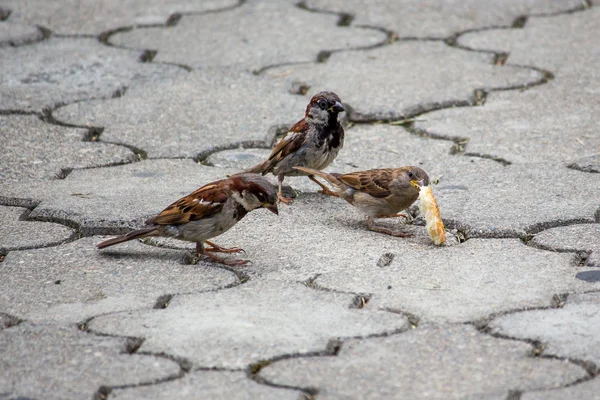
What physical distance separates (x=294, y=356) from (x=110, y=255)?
1.21 m

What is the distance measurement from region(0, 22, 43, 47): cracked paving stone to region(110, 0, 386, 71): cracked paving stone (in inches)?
23.0

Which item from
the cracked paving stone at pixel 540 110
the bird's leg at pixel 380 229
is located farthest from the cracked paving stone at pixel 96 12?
the bird's leg at pixel 380 229

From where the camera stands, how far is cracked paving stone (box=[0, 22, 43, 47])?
6.98 metres

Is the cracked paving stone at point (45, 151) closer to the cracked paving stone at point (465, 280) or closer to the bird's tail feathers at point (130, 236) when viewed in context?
the bird's tail feathers at point (130, 236)

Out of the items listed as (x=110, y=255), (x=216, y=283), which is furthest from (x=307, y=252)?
(x=110, y=255)

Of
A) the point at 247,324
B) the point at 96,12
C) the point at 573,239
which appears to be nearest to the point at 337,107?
the point at 573,239

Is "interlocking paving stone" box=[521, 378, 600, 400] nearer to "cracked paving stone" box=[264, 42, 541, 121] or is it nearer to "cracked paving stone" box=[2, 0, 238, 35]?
"cracked paving stone" box=[264, 42, 541, 121]

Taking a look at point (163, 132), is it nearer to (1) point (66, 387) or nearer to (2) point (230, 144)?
(2) point (230, 144)

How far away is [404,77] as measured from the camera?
634 cm

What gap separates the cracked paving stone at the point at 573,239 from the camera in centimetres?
412

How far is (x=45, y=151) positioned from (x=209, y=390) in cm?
270

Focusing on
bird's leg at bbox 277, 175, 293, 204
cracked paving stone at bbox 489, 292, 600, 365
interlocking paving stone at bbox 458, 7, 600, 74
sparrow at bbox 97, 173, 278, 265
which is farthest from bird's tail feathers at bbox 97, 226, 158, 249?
interlocking paving stone at bbox 458, 7, 600, 74

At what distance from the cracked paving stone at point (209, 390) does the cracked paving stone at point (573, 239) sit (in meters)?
1.58

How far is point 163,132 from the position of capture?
566 cm
